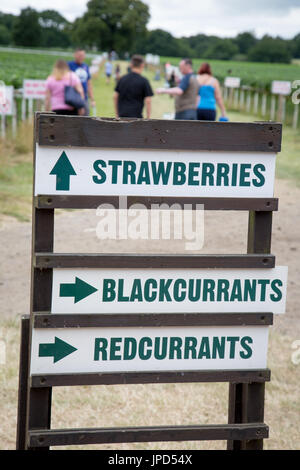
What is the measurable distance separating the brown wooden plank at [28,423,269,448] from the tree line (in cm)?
12861

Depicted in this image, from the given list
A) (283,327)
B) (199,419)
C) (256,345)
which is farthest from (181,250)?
(256,345)

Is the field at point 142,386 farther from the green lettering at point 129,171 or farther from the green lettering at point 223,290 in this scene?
the green lettering at point 129,171

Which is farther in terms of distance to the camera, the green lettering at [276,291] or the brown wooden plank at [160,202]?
the green lettering at [276,291]

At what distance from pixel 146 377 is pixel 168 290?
0.36 metres

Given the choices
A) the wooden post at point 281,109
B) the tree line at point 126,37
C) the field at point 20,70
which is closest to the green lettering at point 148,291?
the field at point 20,70

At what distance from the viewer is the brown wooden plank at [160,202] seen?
115 inches

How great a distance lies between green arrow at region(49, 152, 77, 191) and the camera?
291 cm

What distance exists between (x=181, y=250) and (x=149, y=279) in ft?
16.7

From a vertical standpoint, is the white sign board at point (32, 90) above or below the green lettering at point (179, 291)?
above

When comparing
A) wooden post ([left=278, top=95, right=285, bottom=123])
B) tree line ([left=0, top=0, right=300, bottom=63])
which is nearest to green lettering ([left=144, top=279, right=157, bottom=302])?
wooden post ([left=278, top=95, right=285, bottom=123])

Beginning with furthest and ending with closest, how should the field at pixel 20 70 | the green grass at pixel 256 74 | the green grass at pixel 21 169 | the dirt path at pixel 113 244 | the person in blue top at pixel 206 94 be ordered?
the green grass at pixel 256 74
the field at pixel 20 70
the person in blue top at pixel 206 94
the green grass at pixel 21 169
the dirt path at pixel 113 244

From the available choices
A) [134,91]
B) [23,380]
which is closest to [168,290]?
[23,380]

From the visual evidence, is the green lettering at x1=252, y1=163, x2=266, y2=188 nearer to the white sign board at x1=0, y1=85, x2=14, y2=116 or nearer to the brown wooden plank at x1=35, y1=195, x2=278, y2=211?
the brown wooden plank at x1=35, y1=195, x2=278, y2=211
